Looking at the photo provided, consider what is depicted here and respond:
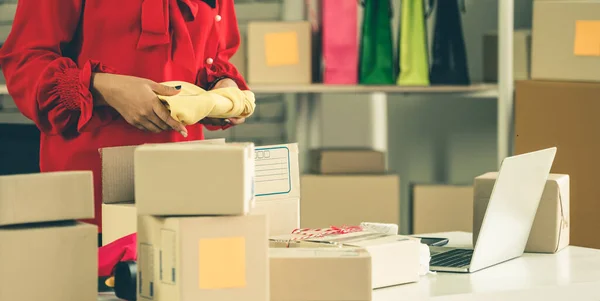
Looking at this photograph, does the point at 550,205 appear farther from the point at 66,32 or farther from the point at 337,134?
the point at 337,134

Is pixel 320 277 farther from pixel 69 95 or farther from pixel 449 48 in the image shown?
pixel 449 48

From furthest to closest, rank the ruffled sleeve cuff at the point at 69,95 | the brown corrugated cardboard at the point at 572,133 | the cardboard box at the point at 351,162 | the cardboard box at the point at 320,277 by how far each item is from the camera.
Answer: the cardboard box at the point at 351,162 < the brown corrugated cardboard at the point at 572,133 < the ruffled sleeve cuff at the point at 69,95 < the cardboard box at the point at 320,277

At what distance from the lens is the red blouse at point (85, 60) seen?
1900 mm

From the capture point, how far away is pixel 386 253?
1.58 metres

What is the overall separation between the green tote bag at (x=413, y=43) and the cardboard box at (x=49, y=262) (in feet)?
6.87

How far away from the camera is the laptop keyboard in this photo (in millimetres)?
1800

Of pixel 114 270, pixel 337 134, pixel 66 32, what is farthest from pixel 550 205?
pixel 337 134

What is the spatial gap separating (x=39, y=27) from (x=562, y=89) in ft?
5.82

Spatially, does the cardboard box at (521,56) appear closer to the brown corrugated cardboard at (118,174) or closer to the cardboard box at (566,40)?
the cardboard box at (566,40)

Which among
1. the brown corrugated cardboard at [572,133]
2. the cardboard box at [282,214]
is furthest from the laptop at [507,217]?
the brown corrugated cardboard at [572,133]

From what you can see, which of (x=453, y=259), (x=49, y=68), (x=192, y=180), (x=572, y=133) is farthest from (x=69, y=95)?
(x=572, y=133)

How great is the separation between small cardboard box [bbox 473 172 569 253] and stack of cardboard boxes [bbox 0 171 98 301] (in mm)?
952

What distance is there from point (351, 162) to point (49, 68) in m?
1.70

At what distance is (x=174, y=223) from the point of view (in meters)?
1.28
